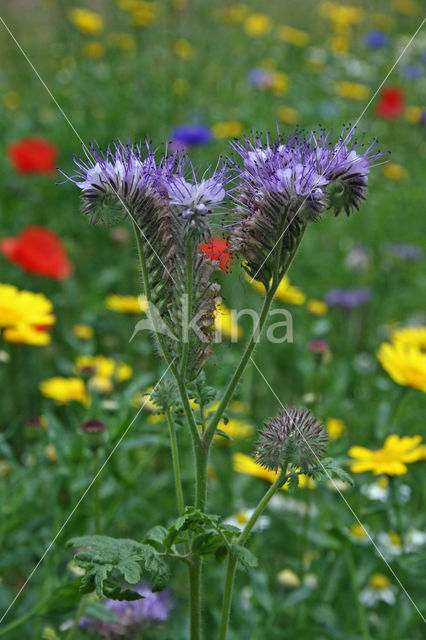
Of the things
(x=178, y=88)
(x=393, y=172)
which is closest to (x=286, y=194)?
(x=393, y=172)

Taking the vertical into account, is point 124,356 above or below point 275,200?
below

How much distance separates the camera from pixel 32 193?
4.12 metres

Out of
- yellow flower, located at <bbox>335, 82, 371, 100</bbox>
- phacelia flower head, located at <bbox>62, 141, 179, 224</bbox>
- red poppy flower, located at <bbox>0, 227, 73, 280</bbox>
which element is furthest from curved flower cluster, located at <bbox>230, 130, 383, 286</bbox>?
yellow flower, located at <bbox>335, 82, 371, 100</bbox>

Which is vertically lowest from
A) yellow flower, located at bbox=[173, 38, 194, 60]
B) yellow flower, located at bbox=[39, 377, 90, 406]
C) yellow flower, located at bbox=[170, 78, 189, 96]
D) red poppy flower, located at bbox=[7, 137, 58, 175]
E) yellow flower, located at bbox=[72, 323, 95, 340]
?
yellow flower, located at bbox=[39, 377, 90, 406]

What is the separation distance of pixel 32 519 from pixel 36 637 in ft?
1.20

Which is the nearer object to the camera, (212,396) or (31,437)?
(212,396)

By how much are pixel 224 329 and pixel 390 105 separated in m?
3.33

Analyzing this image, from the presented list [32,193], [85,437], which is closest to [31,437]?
[85,437]

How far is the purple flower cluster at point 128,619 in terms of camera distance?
167cm

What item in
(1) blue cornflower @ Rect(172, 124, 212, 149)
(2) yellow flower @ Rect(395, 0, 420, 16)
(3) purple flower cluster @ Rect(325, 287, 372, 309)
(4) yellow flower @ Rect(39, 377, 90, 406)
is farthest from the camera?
(2) yellow flower @ Rect(395, 0, 420, 16)

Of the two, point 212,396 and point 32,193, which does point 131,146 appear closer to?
point 212,396

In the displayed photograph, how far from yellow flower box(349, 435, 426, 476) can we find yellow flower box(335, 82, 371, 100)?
14.9 ft

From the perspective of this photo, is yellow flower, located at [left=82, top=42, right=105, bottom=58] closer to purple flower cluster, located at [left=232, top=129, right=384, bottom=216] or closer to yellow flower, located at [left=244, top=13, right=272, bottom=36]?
yellow flower, located at [left=244, top=13, right=272, bottom=36]

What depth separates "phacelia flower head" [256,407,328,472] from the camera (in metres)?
1.18
